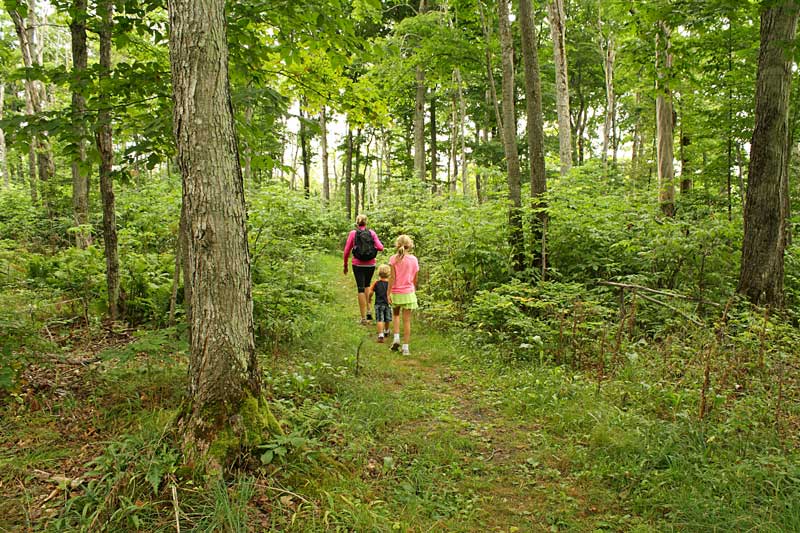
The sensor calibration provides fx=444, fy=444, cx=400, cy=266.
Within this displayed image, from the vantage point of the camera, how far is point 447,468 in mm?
4094

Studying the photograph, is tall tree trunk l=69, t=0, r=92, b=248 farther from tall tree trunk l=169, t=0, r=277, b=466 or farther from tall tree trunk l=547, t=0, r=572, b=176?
tall tree trunk l=547, t=0, r=572, b=176

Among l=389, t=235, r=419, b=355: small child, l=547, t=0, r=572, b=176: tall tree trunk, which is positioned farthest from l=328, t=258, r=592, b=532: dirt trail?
l=547, t=0, r=572, b=176: tall tree trunk

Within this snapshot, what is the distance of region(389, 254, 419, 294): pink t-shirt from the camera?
7792 millimetres

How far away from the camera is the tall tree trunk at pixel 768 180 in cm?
686

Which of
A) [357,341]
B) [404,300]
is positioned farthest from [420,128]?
[357,341]

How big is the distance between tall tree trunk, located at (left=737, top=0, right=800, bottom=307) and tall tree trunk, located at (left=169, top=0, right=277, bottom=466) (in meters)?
7.77

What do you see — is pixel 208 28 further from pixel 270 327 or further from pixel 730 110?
pixel 730 110

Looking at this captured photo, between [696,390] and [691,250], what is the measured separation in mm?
4126

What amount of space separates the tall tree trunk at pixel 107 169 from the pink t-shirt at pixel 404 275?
4171 mm

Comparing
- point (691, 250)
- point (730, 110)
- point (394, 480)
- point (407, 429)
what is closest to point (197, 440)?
point (394, 480)

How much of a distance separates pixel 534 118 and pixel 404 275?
154 inches

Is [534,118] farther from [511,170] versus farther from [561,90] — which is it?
[561,90]

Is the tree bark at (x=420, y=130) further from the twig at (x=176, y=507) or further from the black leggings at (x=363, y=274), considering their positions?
the twig at (x=176, y=507)

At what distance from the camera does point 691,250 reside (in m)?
8.04
